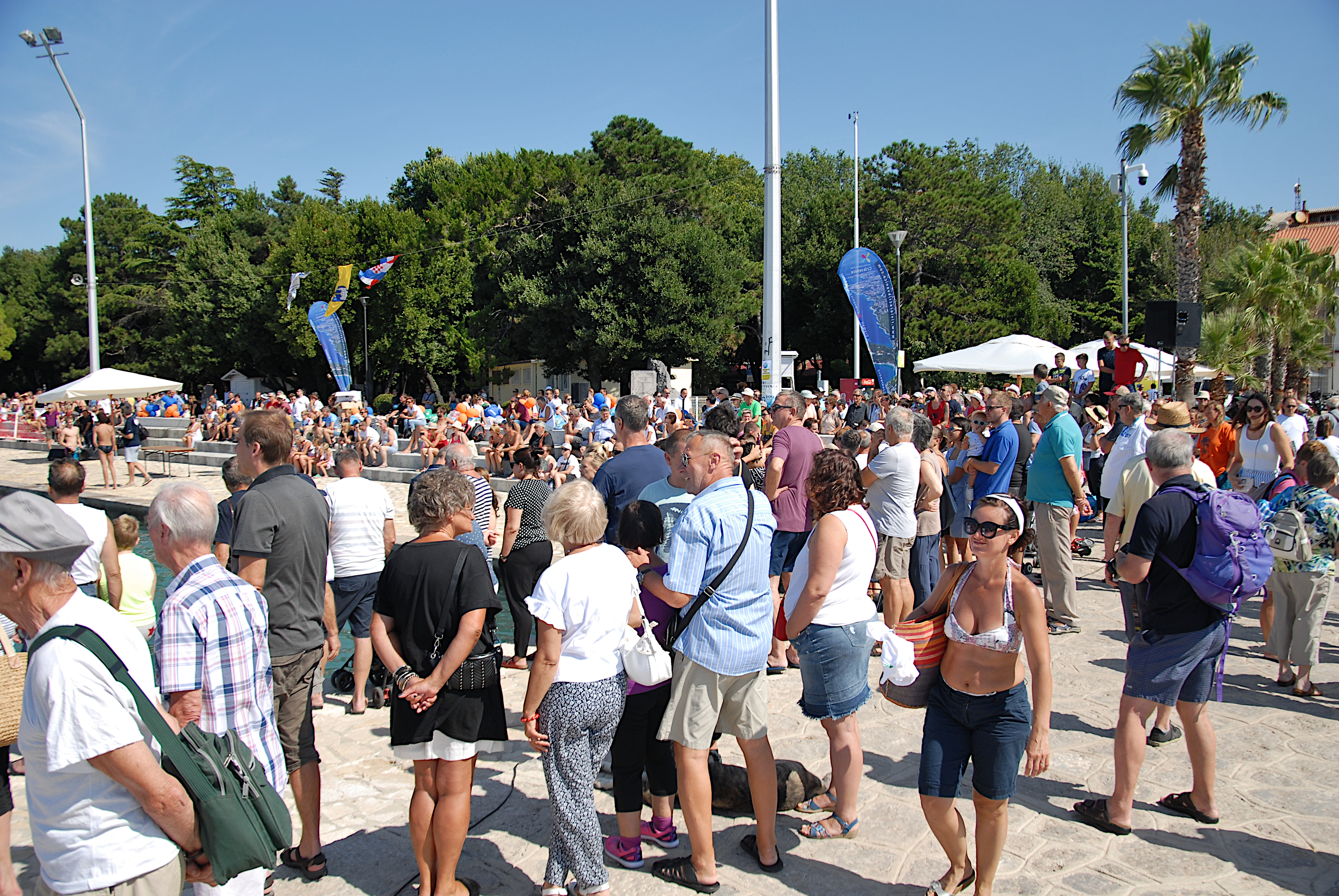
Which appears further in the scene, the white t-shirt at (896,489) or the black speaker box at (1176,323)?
the black speaker box at (1176,323)

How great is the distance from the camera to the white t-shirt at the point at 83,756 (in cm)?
196

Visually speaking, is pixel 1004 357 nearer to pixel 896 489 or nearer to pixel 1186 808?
pixel 896 489

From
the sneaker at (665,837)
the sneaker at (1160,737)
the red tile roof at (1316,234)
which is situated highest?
the red tile roof at (1316,234)

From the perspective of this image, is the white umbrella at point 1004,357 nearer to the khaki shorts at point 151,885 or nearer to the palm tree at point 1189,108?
the palm tree at point 1189,108

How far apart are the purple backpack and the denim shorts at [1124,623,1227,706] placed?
165 millimetres

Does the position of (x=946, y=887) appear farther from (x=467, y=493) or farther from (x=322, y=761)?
(x=322, y=761)

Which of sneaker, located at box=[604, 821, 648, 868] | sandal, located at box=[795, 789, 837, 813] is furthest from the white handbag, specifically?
sandal, located at box=[795, 789, 837, 813]

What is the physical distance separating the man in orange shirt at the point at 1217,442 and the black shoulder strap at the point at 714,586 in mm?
7531

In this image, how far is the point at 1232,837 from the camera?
3688 millimetres

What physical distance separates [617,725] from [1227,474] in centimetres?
768

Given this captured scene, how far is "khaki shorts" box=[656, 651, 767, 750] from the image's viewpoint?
333cm

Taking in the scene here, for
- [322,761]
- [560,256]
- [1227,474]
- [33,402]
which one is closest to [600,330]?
[560,256]

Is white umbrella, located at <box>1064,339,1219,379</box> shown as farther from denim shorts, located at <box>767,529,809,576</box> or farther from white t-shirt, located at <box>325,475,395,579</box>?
white t-shirt, located at <box>325,475,395,579</box>

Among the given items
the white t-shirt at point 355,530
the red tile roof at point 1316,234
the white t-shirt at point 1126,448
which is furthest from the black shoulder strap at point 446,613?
the red tile roof at point 1316,234
